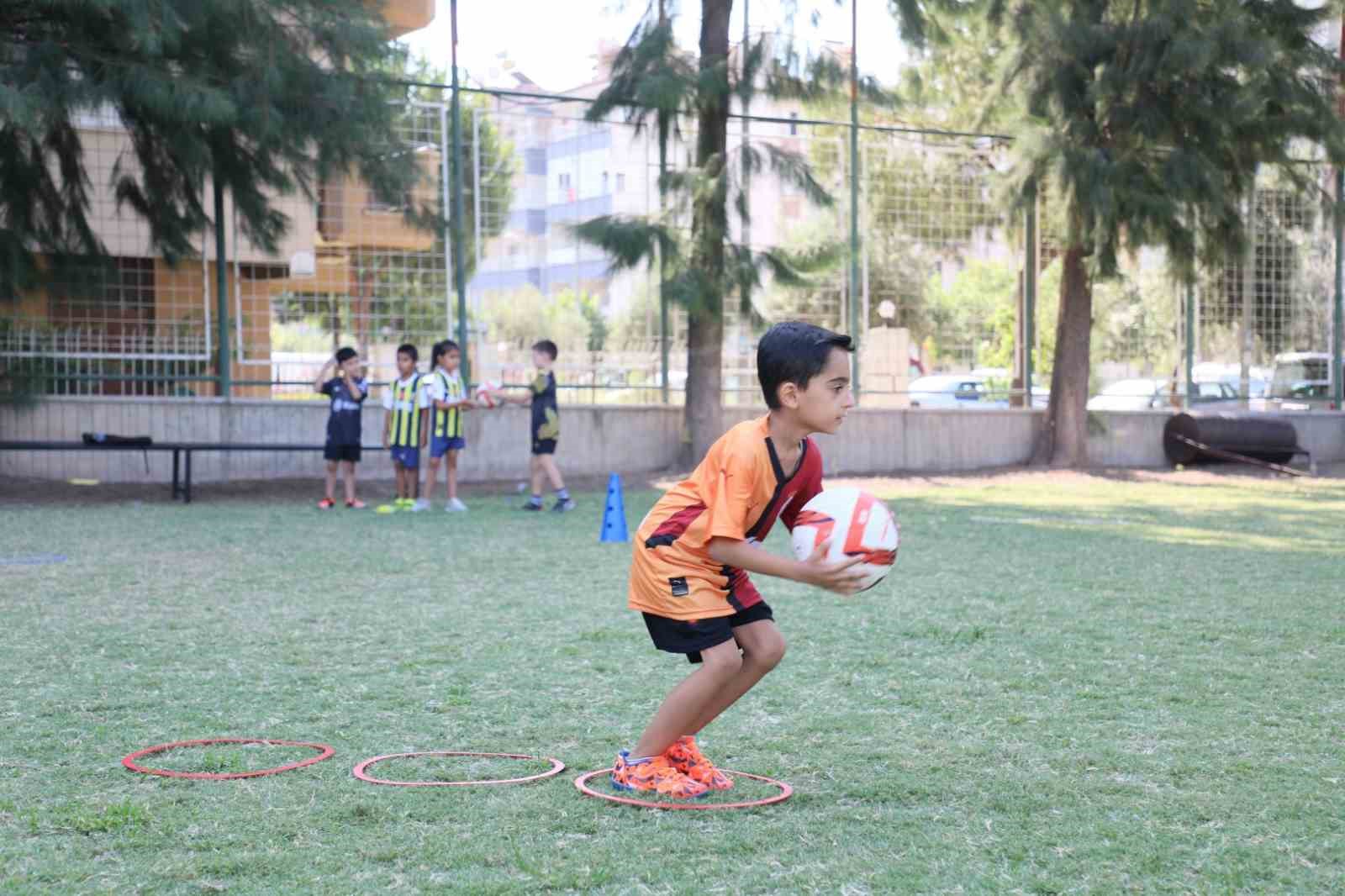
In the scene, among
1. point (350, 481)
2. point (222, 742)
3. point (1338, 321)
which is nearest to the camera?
point (222, 742)

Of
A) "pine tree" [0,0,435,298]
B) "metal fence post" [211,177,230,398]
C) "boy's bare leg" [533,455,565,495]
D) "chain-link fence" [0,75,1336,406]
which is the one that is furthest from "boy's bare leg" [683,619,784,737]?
Result: "metal fence post" [211,177,230,398]

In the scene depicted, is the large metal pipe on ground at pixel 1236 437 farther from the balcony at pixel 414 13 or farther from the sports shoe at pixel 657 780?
the sports shoe at pixel 657 780

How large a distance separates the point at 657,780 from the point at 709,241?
13.7 meters

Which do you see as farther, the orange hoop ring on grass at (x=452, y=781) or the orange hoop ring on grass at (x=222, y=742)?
the orange hoop ring on grass at (x=222, y=742)

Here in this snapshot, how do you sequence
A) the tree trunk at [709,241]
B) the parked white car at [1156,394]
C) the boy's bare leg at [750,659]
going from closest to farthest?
the boy's bare leg at [750,659] → the tree trunk at [709,241] → the parked white car at [1156,394]

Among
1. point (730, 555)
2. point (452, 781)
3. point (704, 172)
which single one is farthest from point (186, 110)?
point (730, 555)

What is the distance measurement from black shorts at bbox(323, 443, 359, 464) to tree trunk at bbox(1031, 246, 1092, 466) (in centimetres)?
1060

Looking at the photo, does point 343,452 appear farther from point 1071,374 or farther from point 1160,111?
point 1160,111

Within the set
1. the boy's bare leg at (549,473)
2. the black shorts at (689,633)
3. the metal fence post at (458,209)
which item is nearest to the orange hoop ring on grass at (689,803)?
the black shorts at (689,633)

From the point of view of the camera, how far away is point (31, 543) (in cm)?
1162

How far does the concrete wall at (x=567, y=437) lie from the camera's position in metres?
17.6

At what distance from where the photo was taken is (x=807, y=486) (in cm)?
448

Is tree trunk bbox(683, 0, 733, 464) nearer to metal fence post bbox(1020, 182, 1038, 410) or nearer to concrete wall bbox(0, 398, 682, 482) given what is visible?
concrete wall bbox(0, 398, 682, 482)

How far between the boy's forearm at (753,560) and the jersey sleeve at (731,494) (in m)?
0.03
